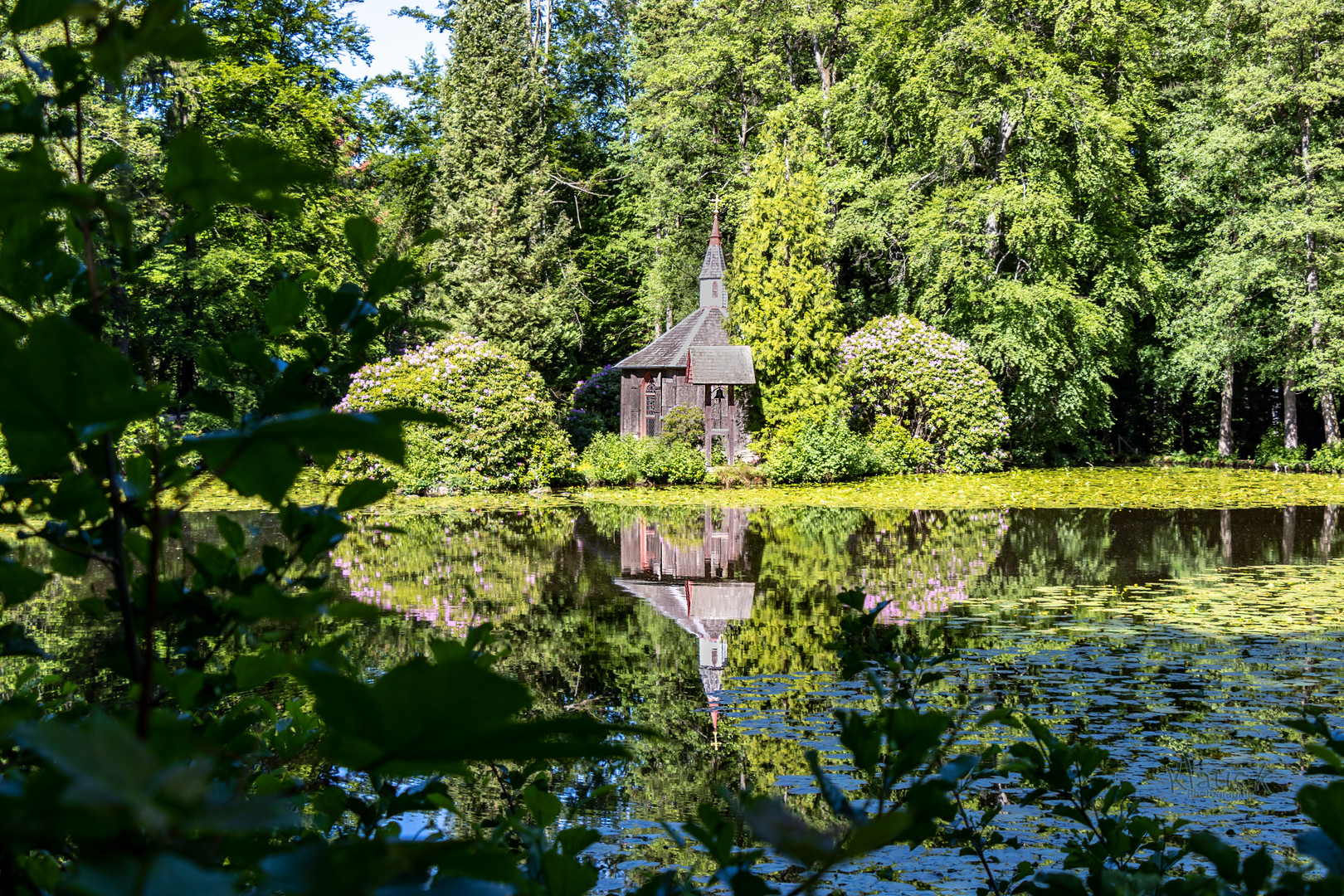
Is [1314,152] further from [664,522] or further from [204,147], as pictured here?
[204,147]

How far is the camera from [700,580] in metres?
9.68

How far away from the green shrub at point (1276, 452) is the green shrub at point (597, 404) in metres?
17.3

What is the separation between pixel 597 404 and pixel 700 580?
20.2m

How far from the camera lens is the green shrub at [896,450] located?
2130 cm

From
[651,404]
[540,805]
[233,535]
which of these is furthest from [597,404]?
[233,535]

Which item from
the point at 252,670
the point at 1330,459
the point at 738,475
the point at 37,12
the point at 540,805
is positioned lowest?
the point at 738,475

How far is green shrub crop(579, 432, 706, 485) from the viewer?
20703 millimetres

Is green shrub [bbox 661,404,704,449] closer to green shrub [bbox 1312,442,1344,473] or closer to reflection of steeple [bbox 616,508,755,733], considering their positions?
reflection of steeple [bbox 616,508,755,733]

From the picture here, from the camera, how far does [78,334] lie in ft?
1.49

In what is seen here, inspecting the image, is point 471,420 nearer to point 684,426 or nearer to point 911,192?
point 684,426

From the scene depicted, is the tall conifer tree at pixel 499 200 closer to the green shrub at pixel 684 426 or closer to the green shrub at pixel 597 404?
the green shrub at pixel 597 404

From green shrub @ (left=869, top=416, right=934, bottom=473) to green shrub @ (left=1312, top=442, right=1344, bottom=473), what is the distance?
8.84 m

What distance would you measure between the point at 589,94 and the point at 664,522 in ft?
76.3

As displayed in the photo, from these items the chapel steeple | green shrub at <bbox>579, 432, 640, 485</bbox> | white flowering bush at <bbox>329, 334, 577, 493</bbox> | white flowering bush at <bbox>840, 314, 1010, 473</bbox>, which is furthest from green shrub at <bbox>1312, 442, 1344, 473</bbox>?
white flowering bush at <bbox>329, 334, 577, 493</bbox>
